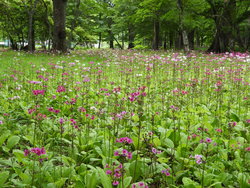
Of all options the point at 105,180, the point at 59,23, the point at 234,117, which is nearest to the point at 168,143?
the point at 105,180

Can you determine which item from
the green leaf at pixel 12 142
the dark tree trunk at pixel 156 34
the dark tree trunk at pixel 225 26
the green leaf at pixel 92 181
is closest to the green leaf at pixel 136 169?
the green leaf at pixel 92 181

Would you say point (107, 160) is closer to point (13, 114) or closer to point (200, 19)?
point (13, 114)

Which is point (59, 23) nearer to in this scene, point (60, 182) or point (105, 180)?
point (60, 182)

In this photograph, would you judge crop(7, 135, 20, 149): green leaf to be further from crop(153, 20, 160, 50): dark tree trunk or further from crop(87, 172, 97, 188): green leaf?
crop(153, 20, 160, 50): dark tree trunk

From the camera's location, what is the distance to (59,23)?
1727cm

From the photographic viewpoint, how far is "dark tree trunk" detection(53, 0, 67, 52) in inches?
671

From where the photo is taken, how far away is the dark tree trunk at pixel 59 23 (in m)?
17.0

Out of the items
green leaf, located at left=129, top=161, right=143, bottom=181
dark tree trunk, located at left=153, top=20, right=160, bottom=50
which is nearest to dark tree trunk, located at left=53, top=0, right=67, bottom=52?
dark tree trunk, located at left=153, top=20, right=160, bottom=50

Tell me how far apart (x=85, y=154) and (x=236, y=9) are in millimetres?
20549

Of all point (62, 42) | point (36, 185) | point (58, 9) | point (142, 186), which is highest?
point (58, 9)

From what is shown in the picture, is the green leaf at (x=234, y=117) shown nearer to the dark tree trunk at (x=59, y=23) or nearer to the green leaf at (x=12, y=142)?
the green leaf at (x=12, y=142)

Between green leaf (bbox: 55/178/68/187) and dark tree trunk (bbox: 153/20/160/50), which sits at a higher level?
dark tree trunk (bbox: 153/20/160/50)

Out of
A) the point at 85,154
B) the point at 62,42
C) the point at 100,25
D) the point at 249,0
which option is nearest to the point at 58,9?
the point at 62,42

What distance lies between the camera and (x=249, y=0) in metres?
19.3
